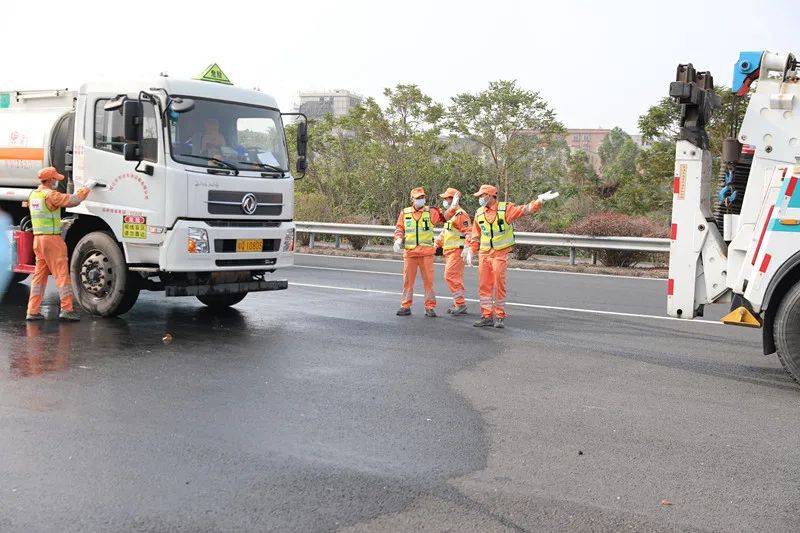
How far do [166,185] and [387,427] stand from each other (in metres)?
4.50

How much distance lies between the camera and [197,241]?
9.05m

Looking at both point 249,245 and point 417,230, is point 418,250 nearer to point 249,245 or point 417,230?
point 417,230

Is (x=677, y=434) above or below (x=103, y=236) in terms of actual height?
below

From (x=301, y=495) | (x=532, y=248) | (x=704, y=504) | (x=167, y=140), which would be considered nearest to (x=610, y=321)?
(x=167, y=140)

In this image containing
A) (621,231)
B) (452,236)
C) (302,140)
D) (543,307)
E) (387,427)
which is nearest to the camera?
(387,427)

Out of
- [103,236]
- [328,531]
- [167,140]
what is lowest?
[328,531]

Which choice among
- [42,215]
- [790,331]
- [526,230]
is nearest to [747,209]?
[790,331]

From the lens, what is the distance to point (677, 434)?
5.65 meters

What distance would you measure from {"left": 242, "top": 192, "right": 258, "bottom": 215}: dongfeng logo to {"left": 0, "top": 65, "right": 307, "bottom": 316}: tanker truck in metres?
0.01

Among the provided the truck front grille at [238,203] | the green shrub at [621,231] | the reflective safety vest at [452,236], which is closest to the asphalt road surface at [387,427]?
the truck front grille at [238,203]

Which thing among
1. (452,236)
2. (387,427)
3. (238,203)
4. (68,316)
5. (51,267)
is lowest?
(387,427)

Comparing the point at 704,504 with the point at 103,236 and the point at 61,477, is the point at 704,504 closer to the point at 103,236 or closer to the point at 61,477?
the point at 61,477

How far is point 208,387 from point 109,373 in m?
1.00

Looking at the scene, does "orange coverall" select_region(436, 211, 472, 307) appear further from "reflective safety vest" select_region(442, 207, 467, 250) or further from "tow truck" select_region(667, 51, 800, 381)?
"tow truck" select_region(667, 51, 800, 381)
